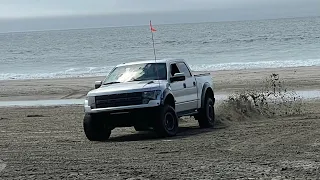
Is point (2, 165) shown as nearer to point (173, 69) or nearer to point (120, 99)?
point (120, 99)

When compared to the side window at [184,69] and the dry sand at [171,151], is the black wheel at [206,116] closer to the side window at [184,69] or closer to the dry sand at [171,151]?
the dry sand at [171,151]

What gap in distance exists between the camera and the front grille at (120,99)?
13.9m

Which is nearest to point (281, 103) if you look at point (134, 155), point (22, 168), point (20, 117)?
point (20, 117)

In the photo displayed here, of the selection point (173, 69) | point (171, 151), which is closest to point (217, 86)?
point (173, 69)

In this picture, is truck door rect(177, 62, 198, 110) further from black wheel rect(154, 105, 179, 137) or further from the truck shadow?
black wheel rect(154, 105, 179, 137)

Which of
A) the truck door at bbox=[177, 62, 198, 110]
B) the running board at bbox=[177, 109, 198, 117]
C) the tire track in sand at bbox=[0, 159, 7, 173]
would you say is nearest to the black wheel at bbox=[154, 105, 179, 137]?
the running board at bbox=[177, 109, 198, 117]

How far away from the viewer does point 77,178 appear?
31.5 ft

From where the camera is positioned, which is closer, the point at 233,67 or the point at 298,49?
the point at 233,67

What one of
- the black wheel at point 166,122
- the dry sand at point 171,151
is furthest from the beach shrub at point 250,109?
the black wheel at point 166,122

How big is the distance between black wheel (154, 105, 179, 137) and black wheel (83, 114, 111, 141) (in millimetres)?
1139

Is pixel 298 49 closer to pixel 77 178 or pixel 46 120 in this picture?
pixel 46 120

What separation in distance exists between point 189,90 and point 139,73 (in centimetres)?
127

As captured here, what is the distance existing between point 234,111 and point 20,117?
6.45 metres

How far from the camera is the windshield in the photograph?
15.0 m
